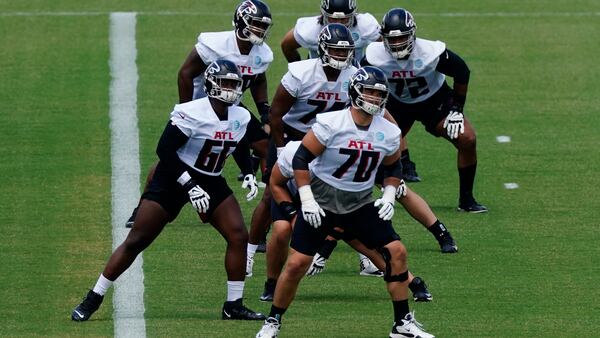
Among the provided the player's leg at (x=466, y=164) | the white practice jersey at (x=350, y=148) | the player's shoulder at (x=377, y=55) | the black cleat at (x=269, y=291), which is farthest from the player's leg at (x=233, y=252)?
the player's leg at (x=466, y=164)

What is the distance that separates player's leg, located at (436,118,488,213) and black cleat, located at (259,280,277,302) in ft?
9.43

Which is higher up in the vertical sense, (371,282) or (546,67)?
(371,282)

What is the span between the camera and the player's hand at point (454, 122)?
13.9 metres

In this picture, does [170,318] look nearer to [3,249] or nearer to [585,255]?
[3,249]

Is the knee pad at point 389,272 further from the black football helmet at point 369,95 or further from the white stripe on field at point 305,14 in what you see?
the white stripe on field at point 305,14

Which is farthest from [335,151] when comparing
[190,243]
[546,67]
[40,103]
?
[546,67]

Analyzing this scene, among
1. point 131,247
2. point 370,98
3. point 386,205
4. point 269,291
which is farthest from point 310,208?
point 269,291

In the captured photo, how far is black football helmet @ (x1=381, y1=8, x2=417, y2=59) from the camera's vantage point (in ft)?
43.6

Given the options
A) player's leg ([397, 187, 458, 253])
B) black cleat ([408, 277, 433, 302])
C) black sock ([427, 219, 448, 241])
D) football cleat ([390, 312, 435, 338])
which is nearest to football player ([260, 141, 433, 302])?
black cleat ([408, 277, 433, 302])

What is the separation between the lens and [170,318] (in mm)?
11398

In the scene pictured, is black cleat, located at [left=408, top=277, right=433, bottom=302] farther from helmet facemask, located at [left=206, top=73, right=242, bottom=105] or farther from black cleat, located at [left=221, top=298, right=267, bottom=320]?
helmet facemask, located at [left=206, top=73, right=242, bottom=105]

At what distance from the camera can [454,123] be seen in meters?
13.9

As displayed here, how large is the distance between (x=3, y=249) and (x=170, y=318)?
2.43 meters

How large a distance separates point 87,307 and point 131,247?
54 cm
